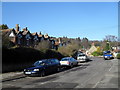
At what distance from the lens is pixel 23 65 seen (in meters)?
23.1

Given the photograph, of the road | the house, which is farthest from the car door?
the house

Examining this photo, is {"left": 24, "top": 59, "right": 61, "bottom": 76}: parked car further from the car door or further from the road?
the road

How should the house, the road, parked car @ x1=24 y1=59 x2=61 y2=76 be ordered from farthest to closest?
the house
parked car @ x1=24 y1=59 x2=61 y2=76
the road

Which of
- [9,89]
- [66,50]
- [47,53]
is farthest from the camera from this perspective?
[66,50]

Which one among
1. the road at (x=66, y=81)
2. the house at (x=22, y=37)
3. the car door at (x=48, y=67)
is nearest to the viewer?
the road at (x=66, y=81)

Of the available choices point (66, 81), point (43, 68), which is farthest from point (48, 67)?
point (66, 81)

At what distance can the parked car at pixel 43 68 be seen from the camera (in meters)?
16.4

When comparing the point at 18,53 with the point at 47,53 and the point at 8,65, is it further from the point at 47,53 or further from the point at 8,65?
the point at 47,53

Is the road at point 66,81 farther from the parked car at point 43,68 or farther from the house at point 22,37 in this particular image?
the house at point 22,37

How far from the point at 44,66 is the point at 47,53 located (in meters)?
12.4

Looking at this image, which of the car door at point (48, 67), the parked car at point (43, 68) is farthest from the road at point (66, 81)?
the car door at point (48, 67)

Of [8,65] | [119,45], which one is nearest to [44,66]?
[8,65]

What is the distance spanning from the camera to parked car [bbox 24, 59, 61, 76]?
1644cm

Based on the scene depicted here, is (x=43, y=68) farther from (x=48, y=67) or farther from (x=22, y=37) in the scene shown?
(x=22, y=37)
